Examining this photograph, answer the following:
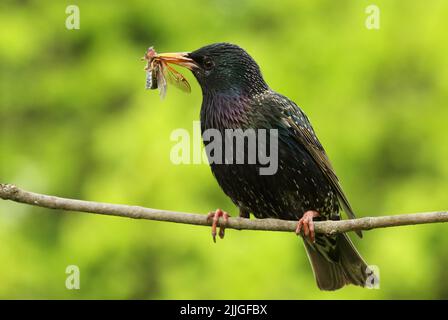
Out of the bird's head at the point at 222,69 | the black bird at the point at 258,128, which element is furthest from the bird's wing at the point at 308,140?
the bird's head at the point at 222,69

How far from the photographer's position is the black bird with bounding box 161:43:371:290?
4.28 metres

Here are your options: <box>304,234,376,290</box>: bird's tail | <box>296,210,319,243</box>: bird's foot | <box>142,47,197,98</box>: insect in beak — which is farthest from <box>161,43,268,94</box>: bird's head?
<box>304,234,376,290</box>: bird's tail

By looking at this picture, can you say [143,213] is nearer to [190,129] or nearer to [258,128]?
[258,128]

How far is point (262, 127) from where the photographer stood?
4.29 metres

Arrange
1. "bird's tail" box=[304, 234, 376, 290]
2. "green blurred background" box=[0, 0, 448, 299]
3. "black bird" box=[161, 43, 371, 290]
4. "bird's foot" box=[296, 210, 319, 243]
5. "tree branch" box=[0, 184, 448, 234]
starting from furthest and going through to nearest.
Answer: "green blurred background" box=[0, 0, 448, 299]
"bird's tail" box=[304, 234, 376, 290]
"black bird" box=[161, 43, 371, 290]
"bird's foot" box=[296, 210, 319, 243]
"tree branch" box=[0, 184, 448, 234]

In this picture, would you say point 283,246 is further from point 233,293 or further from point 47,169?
point 47,169

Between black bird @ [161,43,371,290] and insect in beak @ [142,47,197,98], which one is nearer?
insect in beak @ [142,47,197,98]

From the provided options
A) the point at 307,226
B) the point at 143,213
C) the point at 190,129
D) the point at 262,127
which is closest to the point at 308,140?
the point at 262,127

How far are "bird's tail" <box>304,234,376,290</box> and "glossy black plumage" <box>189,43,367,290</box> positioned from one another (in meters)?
0.22

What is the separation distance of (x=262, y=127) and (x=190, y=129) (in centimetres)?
210

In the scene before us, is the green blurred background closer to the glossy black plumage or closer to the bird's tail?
the bird's tail

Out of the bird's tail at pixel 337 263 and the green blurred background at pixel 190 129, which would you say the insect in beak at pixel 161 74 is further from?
the green blurred background at pixel 190 129

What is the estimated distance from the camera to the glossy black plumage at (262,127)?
14.0 feet

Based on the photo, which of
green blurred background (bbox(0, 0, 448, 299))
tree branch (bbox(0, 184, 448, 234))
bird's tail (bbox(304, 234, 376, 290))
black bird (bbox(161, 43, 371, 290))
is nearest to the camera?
tree branch (bbox(0, 184, 448, 234))
